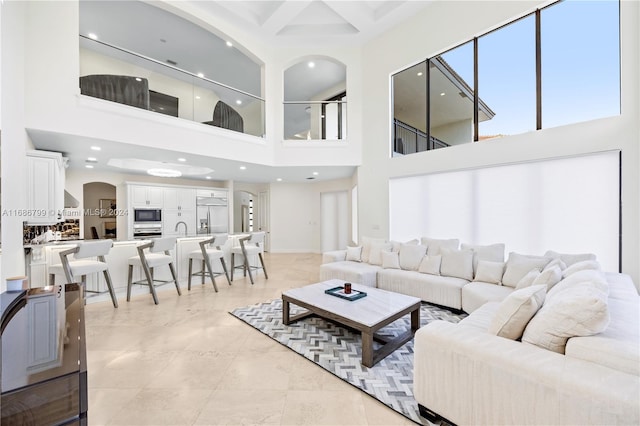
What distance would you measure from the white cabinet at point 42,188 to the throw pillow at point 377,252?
4733 millimetres

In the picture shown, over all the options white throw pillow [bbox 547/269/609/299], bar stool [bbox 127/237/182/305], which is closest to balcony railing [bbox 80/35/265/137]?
bar stool [bbox 127/237/182/305]

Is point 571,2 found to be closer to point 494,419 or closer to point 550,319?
point 550,319

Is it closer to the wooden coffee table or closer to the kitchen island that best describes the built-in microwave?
the kitchen island

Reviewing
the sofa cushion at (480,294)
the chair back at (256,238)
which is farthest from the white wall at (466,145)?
the chair back at (256,238)

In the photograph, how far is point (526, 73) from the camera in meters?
4.13

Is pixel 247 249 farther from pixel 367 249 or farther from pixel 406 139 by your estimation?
pixel 406 139

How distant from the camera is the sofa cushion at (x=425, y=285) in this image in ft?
11.9

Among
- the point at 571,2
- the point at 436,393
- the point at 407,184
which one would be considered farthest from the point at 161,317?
the point at 571,2

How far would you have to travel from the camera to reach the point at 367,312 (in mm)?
2619

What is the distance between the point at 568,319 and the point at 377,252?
11.2 feet

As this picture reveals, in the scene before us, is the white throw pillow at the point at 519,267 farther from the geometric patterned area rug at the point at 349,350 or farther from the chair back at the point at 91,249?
the chair back at the point at 91,249

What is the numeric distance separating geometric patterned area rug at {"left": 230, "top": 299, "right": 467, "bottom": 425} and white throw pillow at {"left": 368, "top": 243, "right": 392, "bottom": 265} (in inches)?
45.8

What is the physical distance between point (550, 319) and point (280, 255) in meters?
7.78

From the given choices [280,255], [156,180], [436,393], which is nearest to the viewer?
[436,393]
